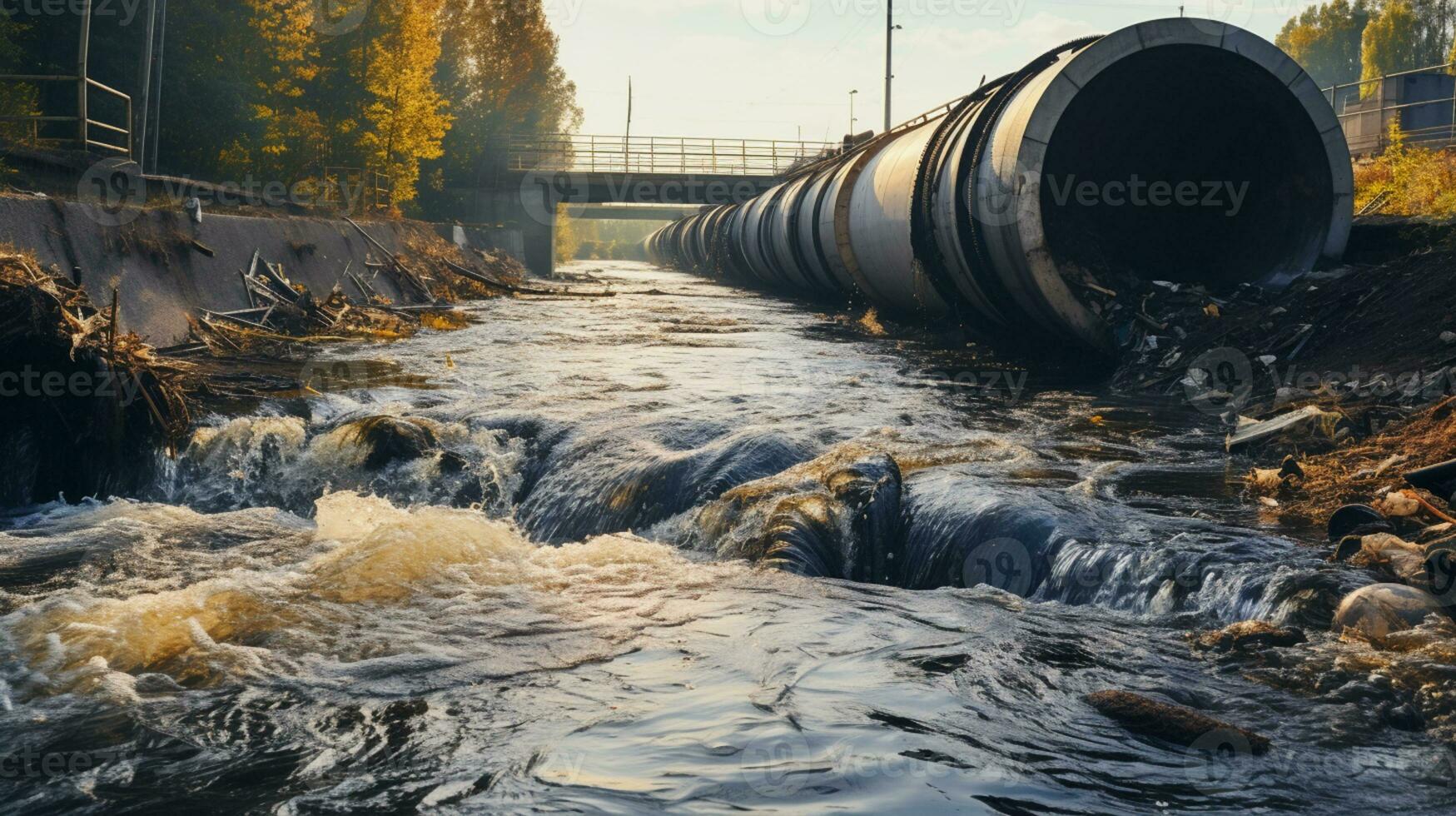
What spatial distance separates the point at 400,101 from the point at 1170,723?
3240 cm

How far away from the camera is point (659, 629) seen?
16.0ft

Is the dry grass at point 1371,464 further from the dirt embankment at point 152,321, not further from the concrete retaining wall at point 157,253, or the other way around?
the concrete retaining wall at point 157,253

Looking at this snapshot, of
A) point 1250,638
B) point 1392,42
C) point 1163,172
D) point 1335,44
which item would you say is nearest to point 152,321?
point 1250,638

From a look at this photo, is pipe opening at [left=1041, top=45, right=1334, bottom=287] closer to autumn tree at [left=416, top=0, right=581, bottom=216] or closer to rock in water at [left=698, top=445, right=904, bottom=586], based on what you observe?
rock in water at [left=698, top=445, right=904, bottom=586]

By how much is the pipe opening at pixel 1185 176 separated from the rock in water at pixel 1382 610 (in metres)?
8.37

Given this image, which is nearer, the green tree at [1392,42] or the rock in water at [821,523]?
the rock in water at [821,523]

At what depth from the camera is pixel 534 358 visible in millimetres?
13734

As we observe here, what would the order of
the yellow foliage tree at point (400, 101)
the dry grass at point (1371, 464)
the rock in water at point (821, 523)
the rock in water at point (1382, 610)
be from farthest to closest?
the yellow foliage tree at point (400, 101) < the dry grass at point (1371, 464) < the rock in water at point (821, 523) < the rock in water at point (1382, 610)

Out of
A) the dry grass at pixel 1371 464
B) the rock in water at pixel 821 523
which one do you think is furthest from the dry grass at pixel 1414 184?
the rock in water at pixel 821 523

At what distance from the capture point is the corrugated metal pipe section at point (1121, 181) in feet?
38.5

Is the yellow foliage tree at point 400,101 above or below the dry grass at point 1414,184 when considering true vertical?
above

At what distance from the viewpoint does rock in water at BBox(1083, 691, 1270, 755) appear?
3.55 meters

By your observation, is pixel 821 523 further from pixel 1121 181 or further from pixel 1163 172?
pixel 1163 172

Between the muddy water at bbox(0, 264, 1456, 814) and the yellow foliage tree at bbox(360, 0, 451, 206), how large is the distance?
25.1 m
